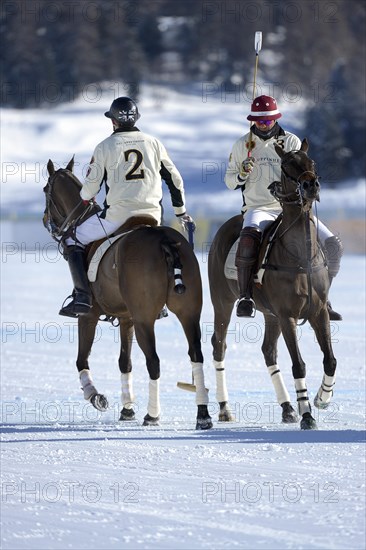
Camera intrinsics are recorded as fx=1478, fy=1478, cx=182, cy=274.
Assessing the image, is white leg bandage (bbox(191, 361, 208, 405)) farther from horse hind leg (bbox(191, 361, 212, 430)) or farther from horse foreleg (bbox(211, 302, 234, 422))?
horse foreleg (bbox(211, 302, 234, 422))

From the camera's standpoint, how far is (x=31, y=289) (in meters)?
24.2

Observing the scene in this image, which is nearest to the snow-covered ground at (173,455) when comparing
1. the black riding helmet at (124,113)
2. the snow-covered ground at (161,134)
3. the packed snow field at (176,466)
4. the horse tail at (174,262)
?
the packed snow field at (176,466)

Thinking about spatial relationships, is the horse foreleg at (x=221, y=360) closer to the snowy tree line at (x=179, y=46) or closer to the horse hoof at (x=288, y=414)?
the horse hoof at (x=288, y=414)

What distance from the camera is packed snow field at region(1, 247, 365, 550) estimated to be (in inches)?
280

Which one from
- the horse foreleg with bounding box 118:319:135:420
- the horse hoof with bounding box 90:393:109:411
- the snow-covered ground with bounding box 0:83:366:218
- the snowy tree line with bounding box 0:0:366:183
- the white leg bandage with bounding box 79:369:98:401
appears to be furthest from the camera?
the snowy tree line with bounding box 0:0:366:183

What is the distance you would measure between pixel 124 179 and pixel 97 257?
632 millimetres

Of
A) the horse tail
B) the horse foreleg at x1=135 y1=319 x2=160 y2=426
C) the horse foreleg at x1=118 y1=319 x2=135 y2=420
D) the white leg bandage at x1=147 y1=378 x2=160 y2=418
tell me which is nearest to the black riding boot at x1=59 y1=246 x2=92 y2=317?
the horse foreleg at x1=118 y1=319 x2=135 y2=420

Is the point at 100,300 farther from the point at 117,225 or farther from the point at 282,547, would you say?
the point at 282,547

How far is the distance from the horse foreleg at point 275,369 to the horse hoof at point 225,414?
0.42m

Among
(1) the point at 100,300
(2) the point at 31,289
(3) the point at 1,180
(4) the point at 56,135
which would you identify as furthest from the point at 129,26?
(1) the point at 100,300

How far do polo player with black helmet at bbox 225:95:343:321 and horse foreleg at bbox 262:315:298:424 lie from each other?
461 mm

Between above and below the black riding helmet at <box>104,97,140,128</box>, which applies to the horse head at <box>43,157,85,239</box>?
below

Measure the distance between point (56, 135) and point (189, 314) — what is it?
62.2m

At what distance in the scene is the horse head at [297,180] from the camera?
9.94 metres
